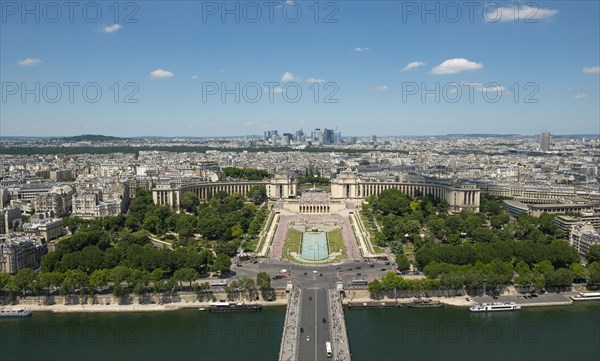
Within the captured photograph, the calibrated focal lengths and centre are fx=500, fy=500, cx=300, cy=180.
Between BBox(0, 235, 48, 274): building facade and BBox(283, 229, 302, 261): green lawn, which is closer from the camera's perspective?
BBox(0, 235, 48, 274): building facade

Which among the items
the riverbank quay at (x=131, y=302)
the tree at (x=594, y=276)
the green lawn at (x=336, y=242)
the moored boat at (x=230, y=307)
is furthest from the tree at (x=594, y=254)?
the moored boat at (x=230, y=307)

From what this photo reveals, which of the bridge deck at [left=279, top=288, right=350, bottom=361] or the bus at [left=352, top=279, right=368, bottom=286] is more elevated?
the bus at [left=352, top=279, right=368, bottom=286]

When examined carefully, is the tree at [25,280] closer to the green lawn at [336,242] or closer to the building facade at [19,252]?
the building facade at [19,252]

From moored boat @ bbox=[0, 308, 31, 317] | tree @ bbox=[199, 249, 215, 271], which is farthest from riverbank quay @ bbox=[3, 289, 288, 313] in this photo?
tree @ bbox=[199, 249, 215, 271]

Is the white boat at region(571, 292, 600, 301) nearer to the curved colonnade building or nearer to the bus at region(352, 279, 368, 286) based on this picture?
the bus at region(352, 279, 368, 286)

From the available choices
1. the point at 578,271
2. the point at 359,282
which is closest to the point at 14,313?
the point at 359,282

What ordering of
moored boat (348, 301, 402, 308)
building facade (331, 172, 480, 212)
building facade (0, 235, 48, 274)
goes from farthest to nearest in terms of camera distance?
building facade (331, 172, 480, 212)
building facade (0, 235, 48, 274)
moored boat (348, 301, 402, 308)

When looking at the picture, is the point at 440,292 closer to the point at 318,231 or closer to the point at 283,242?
the point at 283,242
